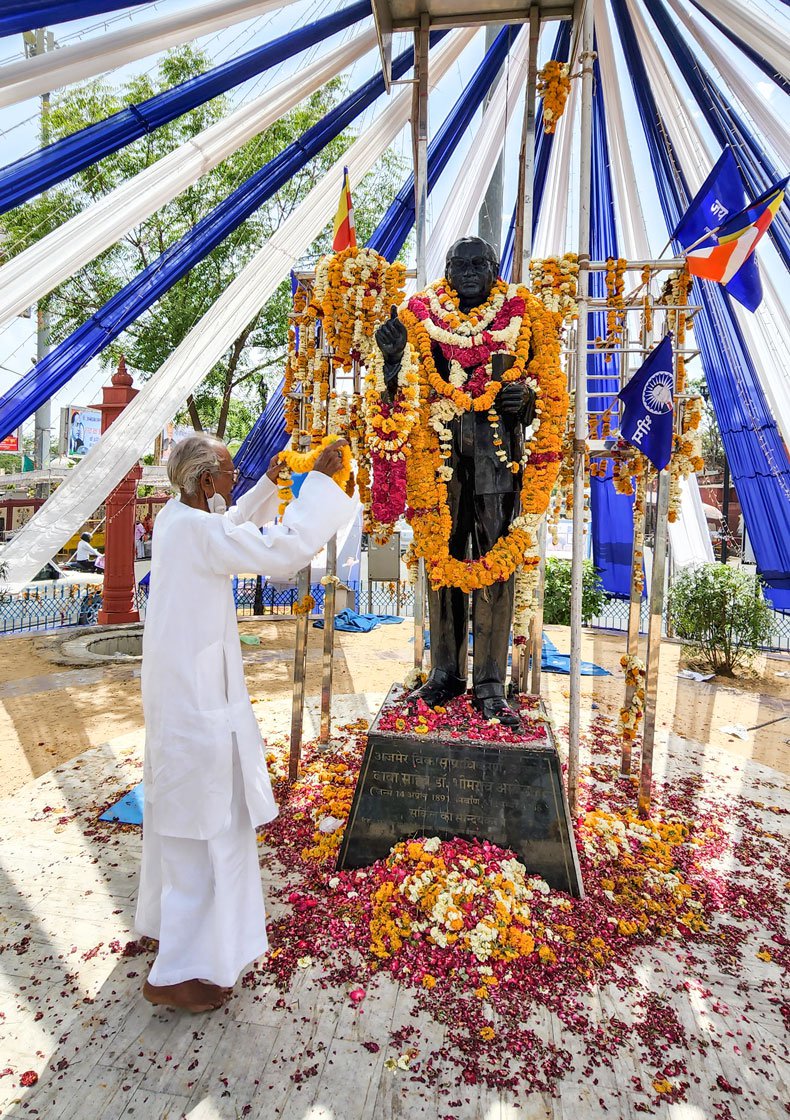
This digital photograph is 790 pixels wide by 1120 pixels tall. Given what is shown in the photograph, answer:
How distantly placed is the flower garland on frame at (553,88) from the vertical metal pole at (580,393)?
23cm

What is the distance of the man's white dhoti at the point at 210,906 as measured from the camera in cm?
253

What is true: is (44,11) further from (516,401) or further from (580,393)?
(580,393)

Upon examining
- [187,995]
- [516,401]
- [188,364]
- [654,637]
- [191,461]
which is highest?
[188,364]

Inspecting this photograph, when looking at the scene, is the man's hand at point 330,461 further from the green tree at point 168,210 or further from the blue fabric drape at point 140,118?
the green tree at point 168,210

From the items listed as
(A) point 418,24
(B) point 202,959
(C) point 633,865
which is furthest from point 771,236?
(B) point 202,959

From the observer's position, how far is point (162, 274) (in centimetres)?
702

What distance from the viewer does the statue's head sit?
400 cm

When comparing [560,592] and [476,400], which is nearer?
[476,400]

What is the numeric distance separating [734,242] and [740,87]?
439cm

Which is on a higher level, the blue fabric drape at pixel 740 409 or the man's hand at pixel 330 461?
the blue fabric drape at pixel 740 409

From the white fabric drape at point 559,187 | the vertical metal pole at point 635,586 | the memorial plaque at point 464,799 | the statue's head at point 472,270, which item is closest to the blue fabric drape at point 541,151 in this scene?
the white fabric drape at point 559,187

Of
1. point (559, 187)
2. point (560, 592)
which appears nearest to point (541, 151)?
point (559, 187)

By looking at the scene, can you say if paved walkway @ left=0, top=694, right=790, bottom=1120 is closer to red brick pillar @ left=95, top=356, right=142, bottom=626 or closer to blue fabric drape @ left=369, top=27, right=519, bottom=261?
blue fabric drape @ left=369, top=27, right=519, bottom=261

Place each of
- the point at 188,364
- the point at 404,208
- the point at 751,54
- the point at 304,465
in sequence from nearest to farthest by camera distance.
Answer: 1. the point at 304,465
2. the point at 751,54
3. the point at 188,364
4. the point at 404,208
